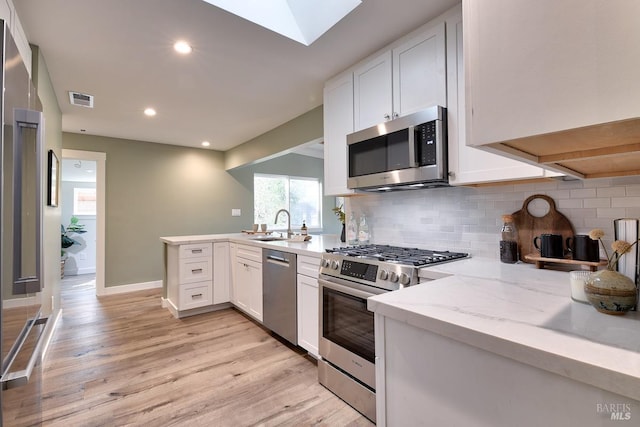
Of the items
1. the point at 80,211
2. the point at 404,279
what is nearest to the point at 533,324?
the point at 404,279

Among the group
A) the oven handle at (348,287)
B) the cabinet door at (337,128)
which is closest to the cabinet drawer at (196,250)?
the cabinet door at (337,128)

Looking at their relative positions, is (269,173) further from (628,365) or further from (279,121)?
(628,365)

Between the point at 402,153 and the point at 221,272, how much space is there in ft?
8.55

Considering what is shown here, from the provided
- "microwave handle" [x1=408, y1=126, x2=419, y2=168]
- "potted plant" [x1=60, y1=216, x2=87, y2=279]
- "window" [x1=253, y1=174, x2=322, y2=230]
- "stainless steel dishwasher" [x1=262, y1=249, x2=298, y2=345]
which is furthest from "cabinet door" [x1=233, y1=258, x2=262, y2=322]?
"potted plant" [x1=60, y1=216, x2=87, y2=279]

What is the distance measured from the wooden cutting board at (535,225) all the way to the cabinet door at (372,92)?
3.31 ft

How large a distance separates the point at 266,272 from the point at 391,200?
1.32 meters

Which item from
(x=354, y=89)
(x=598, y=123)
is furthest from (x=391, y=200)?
(x=598, y=123)

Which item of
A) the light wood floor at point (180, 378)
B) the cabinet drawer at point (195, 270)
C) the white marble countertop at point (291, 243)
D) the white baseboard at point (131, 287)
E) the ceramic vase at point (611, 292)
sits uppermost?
the ceramic vase at point (611, 292)

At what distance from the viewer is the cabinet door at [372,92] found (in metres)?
2.07

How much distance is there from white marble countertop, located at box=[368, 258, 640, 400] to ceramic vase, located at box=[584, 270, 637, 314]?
23 millimetres

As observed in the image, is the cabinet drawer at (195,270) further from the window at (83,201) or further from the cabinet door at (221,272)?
the window at (83,201)

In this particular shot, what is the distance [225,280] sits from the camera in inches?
141

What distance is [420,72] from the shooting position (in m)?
1.87

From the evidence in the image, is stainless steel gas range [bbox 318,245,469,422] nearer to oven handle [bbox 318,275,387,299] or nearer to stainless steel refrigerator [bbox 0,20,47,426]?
oven handle [bbox 318,275,387,299]
